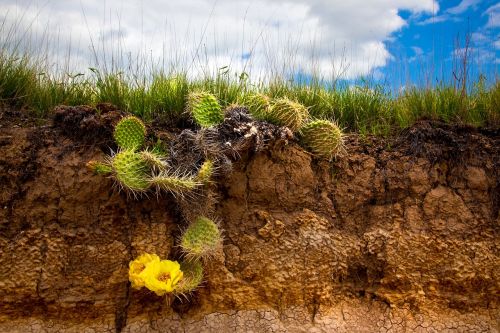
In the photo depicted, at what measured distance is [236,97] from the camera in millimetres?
4148

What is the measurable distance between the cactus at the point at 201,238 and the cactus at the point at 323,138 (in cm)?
94

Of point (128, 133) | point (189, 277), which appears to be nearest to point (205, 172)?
point (128, 133)

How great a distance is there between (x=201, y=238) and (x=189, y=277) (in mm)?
281

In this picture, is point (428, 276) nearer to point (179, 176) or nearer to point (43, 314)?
point (179, 176)

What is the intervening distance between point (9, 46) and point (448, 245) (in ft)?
12.3

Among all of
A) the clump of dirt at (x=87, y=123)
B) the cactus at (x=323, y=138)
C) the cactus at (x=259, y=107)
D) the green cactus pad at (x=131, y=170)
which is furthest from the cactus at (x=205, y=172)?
the cactus at (x=323, y=138)

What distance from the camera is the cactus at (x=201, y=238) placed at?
328 cm

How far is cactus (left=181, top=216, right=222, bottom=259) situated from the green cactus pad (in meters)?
0.39

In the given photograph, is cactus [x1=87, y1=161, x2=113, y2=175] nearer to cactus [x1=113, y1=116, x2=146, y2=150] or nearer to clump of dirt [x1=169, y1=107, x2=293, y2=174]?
cactus [x1=113, y1=116, x2=146, y2=150]

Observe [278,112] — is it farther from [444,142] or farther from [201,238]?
[444,142]

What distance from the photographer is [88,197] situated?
3502 millimetres

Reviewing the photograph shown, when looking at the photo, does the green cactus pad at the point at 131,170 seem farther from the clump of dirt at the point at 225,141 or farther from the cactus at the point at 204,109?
the cactus at the point at 204,109

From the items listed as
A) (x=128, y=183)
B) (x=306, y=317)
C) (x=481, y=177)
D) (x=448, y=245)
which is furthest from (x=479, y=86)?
(x=128, y=183)

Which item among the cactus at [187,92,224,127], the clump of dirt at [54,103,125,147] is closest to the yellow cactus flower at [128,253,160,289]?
the clump of dirt at [54,103,125,147]
